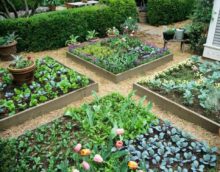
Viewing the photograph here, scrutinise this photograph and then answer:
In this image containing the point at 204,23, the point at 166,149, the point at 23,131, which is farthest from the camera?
the point at 204,23

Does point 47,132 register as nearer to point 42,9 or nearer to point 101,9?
point 101,9

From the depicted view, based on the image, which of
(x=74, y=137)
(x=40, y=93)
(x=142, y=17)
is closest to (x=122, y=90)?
(x=40, y=93)

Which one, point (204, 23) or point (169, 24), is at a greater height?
point (204, 23)

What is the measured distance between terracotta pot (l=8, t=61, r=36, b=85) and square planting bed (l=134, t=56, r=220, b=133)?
2.62 meters

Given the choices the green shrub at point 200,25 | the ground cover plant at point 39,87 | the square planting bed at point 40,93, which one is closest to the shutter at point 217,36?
the green shrub at point 200,25

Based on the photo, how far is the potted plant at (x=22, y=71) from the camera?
6246 mm

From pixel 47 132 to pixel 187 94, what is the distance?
2920 millimetres

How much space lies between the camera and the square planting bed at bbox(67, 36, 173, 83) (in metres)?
7.16

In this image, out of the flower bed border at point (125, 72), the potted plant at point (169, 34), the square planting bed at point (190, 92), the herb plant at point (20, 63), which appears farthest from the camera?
the potted plant at point (169, 34)

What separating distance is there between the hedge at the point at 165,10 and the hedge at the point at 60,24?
6.49ft

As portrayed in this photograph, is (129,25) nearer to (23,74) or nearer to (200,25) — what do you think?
(200,25)

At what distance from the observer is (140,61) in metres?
7.61

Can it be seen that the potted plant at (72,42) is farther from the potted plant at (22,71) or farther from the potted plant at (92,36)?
the potted plant at (22,71)

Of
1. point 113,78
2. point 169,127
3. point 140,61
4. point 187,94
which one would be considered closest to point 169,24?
point 140,61
